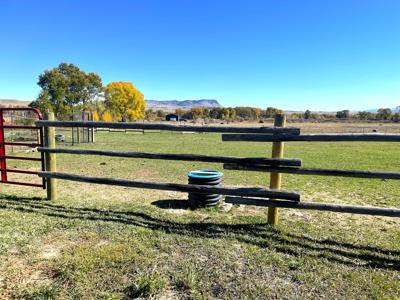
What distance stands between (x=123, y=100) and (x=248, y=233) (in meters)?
68.9

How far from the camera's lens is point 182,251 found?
158 inches

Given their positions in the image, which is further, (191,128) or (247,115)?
→ (247,115)

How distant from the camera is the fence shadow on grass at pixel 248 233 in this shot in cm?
398

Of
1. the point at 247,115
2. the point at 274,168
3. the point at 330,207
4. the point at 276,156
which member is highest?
the point at 247,115

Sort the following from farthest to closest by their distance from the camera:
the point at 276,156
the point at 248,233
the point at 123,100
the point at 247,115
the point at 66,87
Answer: the point at 247,115 → the point at 123,100 → the point at 66,87 → the point at 276,156 → the point at 248,233

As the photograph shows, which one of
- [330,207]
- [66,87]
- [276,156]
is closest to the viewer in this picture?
[330,207]

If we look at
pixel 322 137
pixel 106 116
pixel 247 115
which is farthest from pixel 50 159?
pixel 247 115

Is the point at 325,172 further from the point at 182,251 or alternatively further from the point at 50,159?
the point at 50,159

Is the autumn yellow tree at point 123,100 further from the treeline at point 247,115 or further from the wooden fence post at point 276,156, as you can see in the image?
the wooden fence post at point 276,156

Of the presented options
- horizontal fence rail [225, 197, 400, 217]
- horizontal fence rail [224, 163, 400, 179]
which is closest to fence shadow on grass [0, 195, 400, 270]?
horizontal fence rail [225, 197, 400, 217]

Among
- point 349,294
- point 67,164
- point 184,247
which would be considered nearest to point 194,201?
point 184,247

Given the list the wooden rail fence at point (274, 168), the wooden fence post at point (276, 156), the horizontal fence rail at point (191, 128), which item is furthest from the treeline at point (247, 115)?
the wooden fence post at point (276, 156)

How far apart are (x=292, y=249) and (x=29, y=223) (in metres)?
4.12

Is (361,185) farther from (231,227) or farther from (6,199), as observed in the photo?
(6,199)
